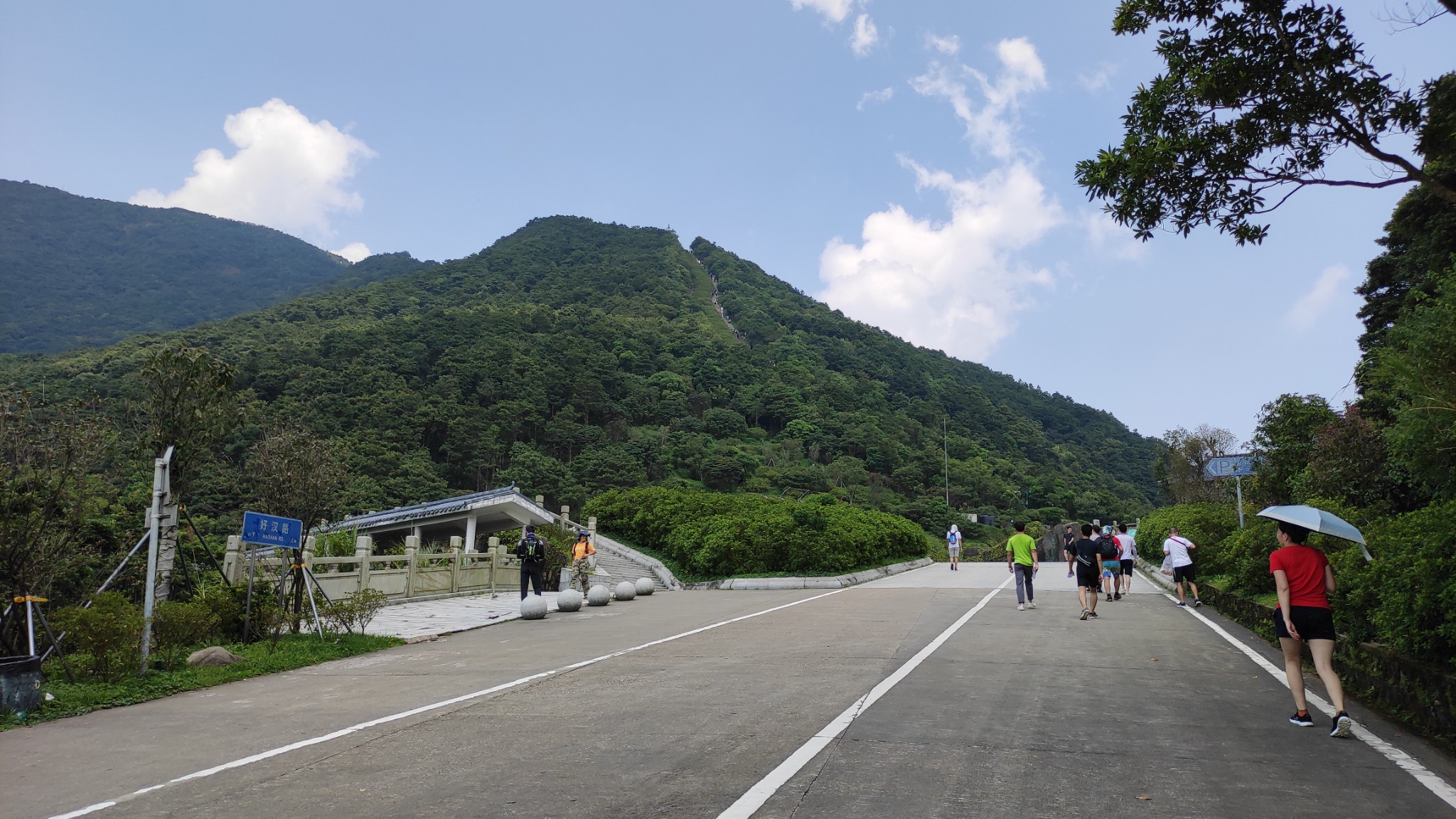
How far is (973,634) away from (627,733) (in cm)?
713

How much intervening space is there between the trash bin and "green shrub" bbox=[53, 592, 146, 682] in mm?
1104

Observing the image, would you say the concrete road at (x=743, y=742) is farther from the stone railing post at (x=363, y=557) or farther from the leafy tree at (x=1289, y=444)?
the leafy tree at (x=1289, y=444)

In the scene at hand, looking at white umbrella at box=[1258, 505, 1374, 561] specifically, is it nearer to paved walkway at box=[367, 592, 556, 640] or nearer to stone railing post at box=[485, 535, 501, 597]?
paved walkway at box=[367, 592, 556, 640]

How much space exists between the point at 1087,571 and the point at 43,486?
14.7 meters

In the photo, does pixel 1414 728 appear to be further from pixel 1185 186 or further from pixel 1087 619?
pixel 1087 619

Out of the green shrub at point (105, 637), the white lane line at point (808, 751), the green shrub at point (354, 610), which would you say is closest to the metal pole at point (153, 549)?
the green shrub at point (105, 637)

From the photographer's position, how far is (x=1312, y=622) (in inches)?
261

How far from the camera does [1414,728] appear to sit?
6766mm

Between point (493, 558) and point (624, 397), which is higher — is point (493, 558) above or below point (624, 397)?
Result: below

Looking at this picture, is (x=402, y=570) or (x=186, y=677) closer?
(x=186, y=677)

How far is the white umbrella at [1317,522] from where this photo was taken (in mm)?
6633

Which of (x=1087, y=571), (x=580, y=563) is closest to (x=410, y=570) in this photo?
(x=580, y=563)

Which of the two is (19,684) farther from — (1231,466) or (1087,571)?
(1231,466)

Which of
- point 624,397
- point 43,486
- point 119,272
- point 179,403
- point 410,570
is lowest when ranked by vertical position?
point 410,570
